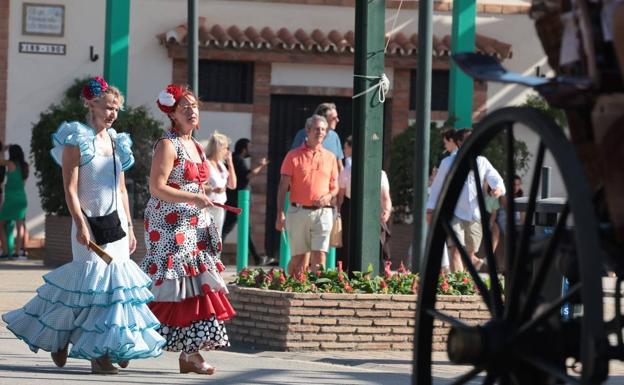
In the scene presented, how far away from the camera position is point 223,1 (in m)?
24.2

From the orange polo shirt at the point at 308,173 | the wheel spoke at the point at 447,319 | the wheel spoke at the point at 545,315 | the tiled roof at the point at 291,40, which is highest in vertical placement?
the tiled roof at the point at 291,40

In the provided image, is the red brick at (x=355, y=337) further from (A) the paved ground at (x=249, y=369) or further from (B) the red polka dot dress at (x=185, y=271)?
(B) the red polka dot dress at (x=185, y=271)

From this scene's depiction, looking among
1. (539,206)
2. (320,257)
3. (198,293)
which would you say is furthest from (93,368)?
(320,257)

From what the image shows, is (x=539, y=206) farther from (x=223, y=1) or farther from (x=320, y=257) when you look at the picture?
(x=223, y=1)

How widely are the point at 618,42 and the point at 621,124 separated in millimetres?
227

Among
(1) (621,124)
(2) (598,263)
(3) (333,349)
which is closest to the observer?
(2) (598,263)

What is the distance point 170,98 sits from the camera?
946 centimetres

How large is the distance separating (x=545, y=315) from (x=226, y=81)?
19689 millimetres

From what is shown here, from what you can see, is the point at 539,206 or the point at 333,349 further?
the point at 333,349

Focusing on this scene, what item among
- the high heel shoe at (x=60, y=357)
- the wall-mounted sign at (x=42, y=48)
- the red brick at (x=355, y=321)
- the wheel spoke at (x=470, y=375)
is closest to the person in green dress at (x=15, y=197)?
the wall-mounted sign at (x=42, y=48)

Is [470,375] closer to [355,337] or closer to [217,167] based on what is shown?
[355,337]

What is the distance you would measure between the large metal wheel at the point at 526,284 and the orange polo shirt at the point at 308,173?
8.93 meters

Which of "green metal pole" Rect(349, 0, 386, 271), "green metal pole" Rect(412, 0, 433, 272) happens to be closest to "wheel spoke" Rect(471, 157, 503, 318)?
"green metal pole" Rect(349, 0, 386, 271)

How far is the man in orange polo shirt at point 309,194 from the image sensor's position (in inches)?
559
